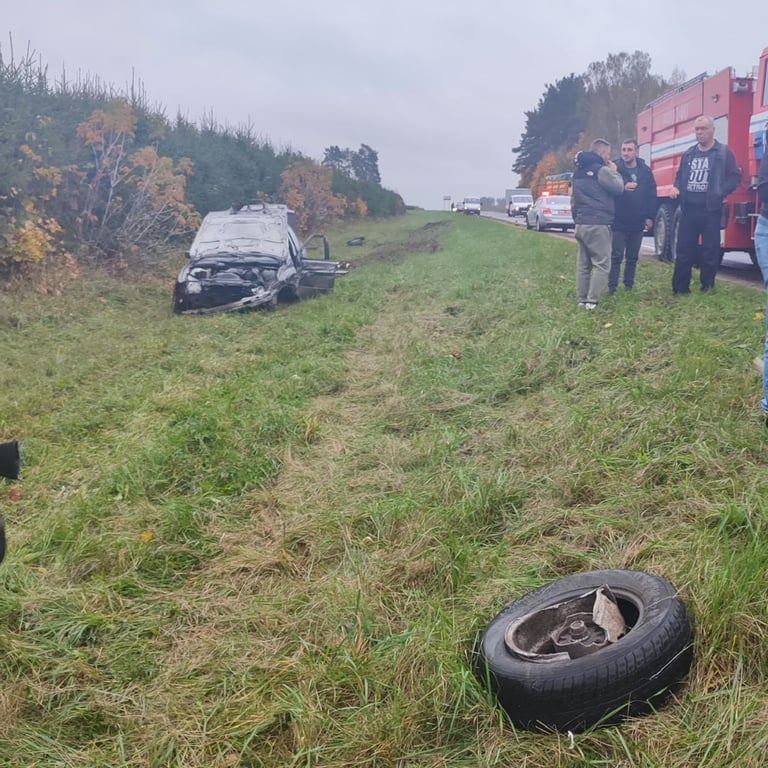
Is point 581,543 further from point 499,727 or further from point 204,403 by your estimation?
point 204,403

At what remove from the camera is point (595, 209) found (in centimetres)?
821

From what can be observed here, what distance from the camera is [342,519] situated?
382 centimetres

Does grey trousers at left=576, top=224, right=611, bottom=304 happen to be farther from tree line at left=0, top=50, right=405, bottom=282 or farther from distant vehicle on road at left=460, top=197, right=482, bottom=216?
distant vehicle on road at left=460, top=197, right=482, bottom=216

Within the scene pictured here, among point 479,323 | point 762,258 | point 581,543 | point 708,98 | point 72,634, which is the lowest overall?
point 72,634

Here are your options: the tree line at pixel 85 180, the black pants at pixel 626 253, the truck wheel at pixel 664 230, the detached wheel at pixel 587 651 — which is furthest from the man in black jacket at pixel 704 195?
the tree line at pixel 85 180

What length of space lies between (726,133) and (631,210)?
2425mm

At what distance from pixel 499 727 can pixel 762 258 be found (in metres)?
3.45

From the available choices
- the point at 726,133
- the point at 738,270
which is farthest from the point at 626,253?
the point at 738,270

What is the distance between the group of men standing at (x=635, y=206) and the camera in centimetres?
769

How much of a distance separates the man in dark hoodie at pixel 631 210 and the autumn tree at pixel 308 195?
2310cm

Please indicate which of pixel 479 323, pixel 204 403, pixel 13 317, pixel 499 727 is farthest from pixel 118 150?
pixel 499 727

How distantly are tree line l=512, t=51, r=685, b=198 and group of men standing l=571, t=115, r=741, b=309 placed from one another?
3769 centimetres

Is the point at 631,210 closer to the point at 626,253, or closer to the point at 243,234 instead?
the point at 626,253

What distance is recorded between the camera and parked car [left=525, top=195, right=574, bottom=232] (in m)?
25.8
